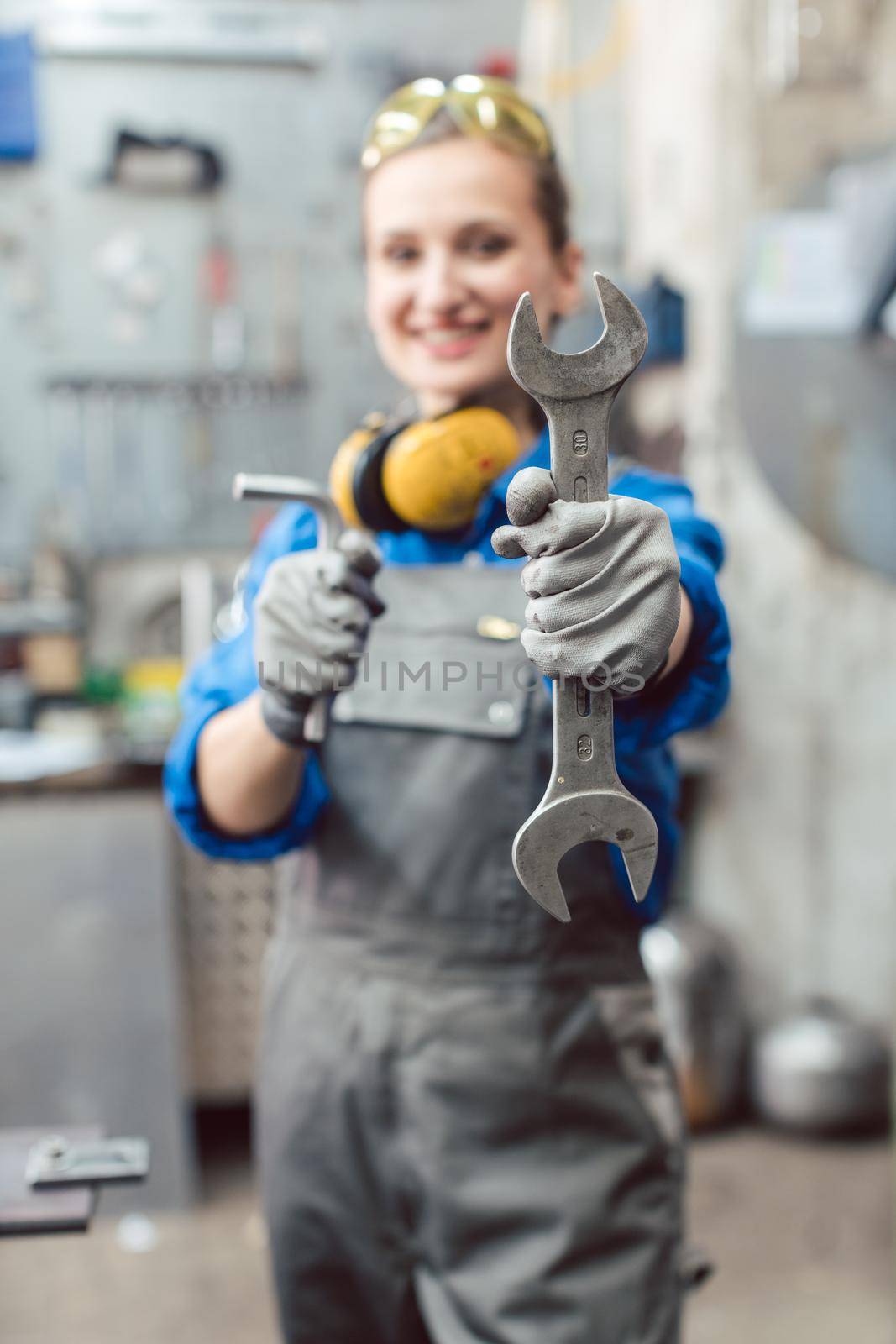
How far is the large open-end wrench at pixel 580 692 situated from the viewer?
0.40 metres

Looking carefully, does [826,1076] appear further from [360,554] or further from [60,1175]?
[360,554]

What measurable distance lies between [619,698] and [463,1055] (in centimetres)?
40

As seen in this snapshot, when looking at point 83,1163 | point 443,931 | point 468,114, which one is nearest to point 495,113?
point 468,114

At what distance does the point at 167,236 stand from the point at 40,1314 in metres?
2.07

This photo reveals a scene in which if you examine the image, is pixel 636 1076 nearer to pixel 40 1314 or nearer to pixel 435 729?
pixel 435 729

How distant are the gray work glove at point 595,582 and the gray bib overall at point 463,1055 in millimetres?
411

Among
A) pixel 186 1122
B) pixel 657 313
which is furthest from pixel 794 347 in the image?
pixel 186 1122

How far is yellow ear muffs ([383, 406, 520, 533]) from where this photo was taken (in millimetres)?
756

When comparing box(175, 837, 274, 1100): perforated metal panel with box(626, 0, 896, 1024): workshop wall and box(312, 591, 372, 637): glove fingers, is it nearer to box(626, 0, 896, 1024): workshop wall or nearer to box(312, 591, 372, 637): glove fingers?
box(626, 0, 896, 1024): workshop wall

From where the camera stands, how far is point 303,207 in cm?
265

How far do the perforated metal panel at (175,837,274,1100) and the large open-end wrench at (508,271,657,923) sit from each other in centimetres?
179

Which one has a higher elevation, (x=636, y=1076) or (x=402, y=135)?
(x=402, y=135)

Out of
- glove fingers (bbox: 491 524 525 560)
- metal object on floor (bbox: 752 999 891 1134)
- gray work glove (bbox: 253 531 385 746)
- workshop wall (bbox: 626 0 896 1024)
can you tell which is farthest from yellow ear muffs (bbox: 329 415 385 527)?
metal object on floor (bbox: 752 999 891 1134)

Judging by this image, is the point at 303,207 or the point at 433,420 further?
the point at 303,207
